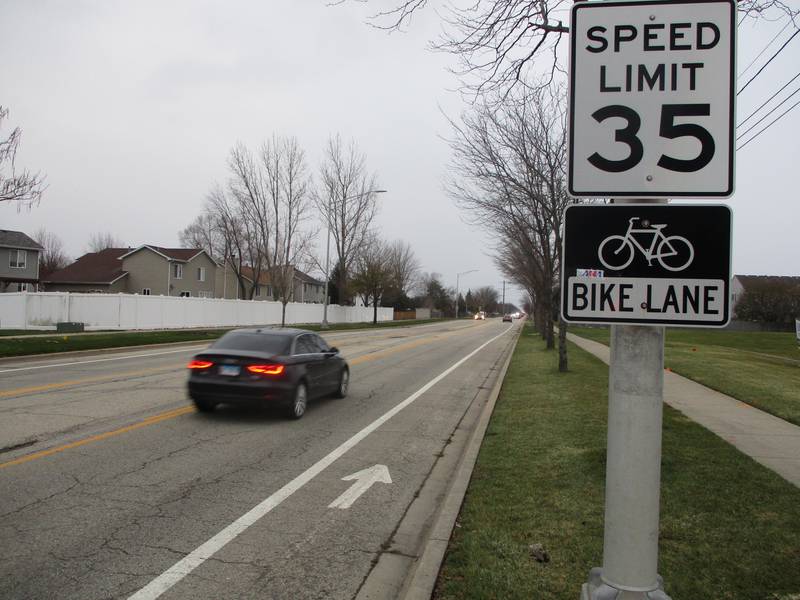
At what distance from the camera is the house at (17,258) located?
156ft

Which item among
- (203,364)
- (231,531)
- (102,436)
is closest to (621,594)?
(231,531)

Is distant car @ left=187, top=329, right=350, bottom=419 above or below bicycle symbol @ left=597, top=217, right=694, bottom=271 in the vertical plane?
below

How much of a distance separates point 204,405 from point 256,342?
4.29ft

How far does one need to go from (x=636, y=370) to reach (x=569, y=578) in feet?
7.85

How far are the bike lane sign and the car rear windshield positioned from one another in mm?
8391

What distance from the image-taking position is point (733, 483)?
6172mm

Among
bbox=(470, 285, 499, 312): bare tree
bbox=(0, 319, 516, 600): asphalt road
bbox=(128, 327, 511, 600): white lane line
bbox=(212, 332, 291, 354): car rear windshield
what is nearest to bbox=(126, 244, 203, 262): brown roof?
bbox=(0, 319, 516, 600): asphalt road

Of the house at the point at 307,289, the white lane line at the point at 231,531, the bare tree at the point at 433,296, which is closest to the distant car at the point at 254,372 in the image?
the white lane line at the point at 231,531

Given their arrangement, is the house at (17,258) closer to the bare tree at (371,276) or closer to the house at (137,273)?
the house at (137,273)

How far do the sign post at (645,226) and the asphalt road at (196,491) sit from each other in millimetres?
2512

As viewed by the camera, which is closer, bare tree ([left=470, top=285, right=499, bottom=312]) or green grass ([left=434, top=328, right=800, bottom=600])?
green grass ([left=434, top=328, right=800, bottom=600])

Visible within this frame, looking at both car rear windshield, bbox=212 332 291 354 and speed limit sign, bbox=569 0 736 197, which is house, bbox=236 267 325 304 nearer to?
car rear windshield, bbox=212 332 291 354

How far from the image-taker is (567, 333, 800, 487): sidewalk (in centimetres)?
736

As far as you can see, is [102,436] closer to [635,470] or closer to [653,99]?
[635,470]
